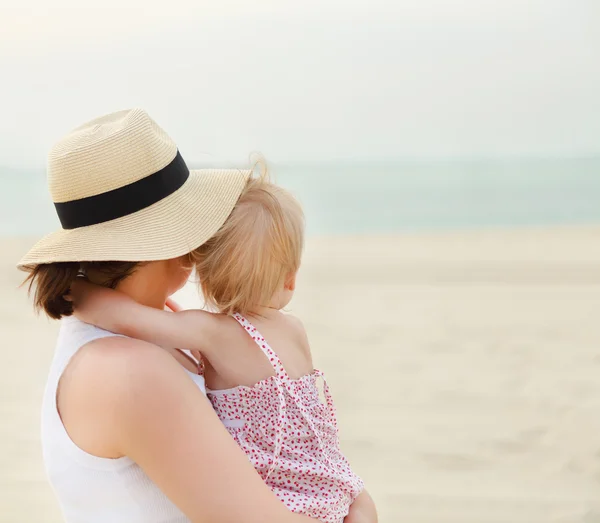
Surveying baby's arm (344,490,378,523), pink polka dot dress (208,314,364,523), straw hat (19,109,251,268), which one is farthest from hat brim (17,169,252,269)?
baby's arm (344,490,378,523)

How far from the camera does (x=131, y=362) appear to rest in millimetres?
1347

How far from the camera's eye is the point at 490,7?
37.9 metres

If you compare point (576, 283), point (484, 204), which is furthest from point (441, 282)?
point (484, 204)

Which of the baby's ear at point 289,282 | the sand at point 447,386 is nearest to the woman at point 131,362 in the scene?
the baby's ear at point 289,282

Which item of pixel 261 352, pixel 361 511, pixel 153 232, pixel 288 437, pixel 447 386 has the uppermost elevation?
pixel 153 232

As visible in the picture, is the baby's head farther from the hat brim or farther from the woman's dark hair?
the woman's dark hair

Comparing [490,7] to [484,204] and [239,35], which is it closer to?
[239,35]

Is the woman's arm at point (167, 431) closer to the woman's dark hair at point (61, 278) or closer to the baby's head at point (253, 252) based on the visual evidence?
the woman's dark hair at point (61, 278)

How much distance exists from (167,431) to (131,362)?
13 centimetres

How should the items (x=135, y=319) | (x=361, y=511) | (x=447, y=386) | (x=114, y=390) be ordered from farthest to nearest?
(x=447, y=386), (x=361, y=511), (x=135, y=319), (x=114, y=390)

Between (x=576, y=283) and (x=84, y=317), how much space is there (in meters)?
12.6

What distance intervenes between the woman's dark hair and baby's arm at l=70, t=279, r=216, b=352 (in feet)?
0.09

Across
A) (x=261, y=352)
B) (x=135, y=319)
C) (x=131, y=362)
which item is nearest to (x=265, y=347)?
(x=261, y=352)

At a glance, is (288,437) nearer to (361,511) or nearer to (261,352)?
(261,352)
